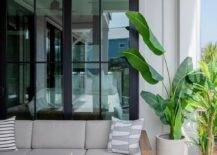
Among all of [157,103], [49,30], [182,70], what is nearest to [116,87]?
[157,103]

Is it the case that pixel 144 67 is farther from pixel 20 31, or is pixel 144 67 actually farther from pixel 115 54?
pixel 20 31

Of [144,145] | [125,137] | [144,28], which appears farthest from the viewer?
[125,137]

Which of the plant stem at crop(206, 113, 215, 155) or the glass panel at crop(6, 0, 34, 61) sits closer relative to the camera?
the plant stem at crop(206, 113, 215, 155)

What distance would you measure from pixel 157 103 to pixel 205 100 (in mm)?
627

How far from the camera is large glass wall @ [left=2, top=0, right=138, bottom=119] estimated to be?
5621 mm

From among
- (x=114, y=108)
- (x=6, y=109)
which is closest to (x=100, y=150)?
(x=114, y=108)

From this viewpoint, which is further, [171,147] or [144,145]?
[171,147]

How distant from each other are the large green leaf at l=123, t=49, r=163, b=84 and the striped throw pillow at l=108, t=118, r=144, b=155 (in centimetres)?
58

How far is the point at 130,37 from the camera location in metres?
5.58

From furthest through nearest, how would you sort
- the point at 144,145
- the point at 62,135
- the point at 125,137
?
the point at 62,135 < the point at 125,137 < the point at 144,145

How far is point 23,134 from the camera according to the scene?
5.21 metres

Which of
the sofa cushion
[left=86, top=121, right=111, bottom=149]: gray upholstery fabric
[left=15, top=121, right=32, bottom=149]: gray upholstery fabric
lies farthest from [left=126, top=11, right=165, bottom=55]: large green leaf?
[left=15, top=121, right=32, bottom=149]: gray upholstery fabric

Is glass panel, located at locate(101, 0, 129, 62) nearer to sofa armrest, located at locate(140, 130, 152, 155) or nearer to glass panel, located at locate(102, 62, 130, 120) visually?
glass panel, located at locate(102, 62, 130, 120)

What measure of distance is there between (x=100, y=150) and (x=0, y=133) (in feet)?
4.34
